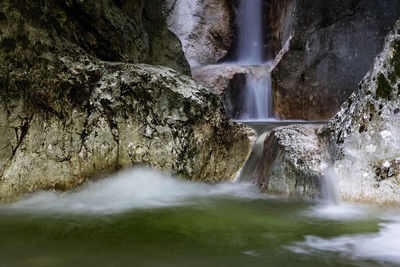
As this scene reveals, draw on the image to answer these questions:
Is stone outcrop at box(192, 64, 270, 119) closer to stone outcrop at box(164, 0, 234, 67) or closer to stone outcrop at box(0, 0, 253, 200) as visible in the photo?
stone outcrop at box(164, 0, 234, 67)

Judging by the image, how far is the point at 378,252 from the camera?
2.38m

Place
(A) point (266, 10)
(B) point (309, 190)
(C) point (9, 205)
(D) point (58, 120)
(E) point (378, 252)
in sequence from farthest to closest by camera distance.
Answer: (A) point (266, 10), (D) point (58, 120), (B) point (309, 190), (C) point (9, 205), (E) point (378, 252)

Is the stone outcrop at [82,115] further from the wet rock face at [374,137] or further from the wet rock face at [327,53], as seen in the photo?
the wet rock face at [327,53]

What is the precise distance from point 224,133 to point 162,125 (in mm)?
1032

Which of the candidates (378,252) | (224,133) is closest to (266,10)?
(224,133)

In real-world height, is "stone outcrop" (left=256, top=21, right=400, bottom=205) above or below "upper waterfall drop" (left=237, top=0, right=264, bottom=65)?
below

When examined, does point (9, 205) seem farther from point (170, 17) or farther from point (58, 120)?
point (170, 17)

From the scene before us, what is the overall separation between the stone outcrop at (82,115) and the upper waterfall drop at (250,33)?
27.6 feet

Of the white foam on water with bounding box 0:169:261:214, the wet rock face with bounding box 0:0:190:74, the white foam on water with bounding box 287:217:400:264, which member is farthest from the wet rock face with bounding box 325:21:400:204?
the wet rock face with bounding box 0:0:190:74

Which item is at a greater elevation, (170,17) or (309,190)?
(170,17)

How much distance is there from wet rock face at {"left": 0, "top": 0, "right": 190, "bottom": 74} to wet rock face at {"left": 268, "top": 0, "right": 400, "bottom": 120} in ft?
10.2

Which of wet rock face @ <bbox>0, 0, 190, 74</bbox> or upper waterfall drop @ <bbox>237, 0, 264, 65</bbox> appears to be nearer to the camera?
wet rock face @ <bbox>0, 0, 190, 74</bbox>

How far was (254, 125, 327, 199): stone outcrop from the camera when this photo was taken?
411cm

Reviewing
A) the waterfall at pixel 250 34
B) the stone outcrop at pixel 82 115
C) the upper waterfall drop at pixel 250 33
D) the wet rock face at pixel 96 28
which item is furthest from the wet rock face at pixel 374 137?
the upper waterfall drop at pixel 250 33
